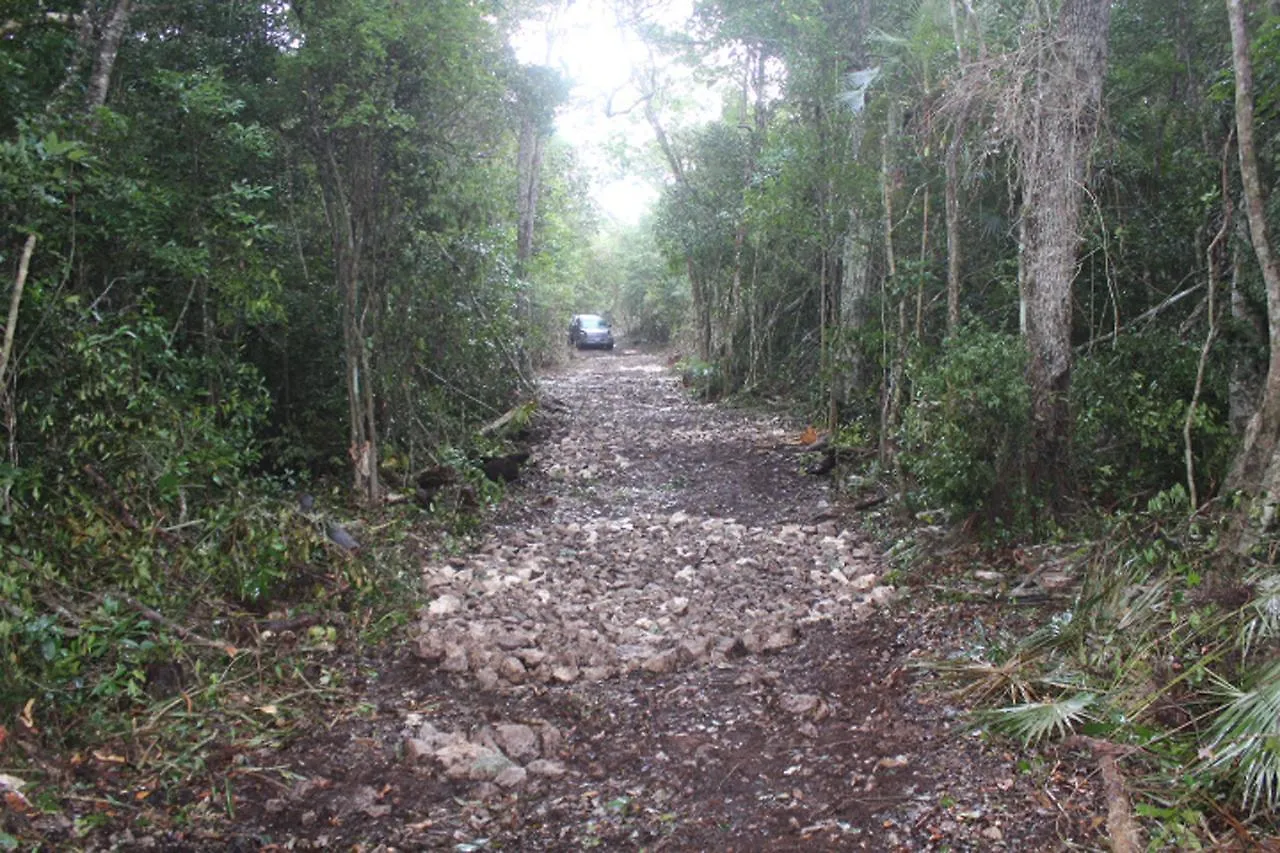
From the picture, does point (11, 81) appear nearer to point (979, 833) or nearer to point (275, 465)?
point (275, 465)

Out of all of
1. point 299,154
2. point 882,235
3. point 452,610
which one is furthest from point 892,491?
point 299,154

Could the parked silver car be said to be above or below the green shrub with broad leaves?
above

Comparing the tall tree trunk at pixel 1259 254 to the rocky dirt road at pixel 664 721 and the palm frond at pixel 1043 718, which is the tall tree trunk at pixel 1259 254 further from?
the rocky dirt road at pixel 664 721

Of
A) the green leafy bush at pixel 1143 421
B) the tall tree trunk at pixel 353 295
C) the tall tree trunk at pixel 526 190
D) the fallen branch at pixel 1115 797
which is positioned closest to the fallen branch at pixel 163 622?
the tall tree trunk at pixel 353 295

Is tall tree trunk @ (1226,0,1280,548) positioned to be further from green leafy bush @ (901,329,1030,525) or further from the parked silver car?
the parked silver car

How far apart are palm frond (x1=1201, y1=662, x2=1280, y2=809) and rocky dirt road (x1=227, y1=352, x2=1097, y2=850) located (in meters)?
0.49

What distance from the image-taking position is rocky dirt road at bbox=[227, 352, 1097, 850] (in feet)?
11.9

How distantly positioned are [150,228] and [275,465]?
254 cm

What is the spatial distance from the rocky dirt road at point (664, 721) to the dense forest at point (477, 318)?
0.52 meters

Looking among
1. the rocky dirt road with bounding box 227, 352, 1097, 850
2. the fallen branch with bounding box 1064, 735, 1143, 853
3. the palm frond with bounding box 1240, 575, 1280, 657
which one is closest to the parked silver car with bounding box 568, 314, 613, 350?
the rocky dirt road with bounding box 227, 352, 1097, 850

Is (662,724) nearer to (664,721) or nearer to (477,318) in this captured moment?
(664,721)

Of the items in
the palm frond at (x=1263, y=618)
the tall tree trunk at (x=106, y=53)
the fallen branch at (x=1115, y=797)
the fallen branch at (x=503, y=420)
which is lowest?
the fallen branch at (x=1115, y=797)

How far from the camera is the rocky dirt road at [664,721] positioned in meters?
3.63

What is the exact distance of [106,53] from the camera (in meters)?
5.77
